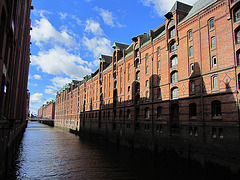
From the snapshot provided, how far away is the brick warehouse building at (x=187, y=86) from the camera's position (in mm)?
16656

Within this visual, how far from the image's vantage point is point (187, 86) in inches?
820

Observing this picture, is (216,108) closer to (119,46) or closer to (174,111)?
(174,111)

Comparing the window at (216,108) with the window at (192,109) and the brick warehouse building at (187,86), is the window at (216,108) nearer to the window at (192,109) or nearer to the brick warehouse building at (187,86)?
the brick warehouse building at (187,86)

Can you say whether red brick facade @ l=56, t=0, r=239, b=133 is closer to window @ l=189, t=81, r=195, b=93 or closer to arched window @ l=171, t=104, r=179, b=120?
arched window @ l=171, t=104, r=179, b=120

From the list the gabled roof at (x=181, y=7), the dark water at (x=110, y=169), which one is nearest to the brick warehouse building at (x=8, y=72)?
the dark water at (x=110, y=169)

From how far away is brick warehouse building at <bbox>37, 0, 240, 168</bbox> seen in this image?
54.6ft

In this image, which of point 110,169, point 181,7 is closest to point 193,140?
point 110,169

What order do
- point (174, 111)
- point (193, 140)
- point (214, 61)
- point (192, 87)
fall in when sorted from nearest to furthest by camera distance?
point (214, 61), point (193, 140), point (192, 87), point (174, 111)

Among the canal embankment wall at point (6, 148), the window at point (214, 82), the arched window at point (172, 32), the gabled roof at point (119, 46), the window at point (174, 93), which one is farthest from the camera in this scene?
the gabled roof at point (119, 46)

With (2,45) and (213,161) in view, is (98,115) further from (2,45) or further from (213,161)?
(2,45)

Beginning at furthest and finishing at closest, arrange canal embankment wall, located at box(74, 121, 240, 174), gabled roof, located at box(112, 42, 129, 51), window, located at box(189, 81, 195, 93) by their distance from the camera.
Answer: gabled roof, located at box(112, 42, 129, 51), window, located at box(189, 81, 195, 93), canal embankment wall, located at box(74, 121, 240, 174)

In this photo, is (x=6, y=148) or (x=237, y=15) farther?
(x=237, y=15)

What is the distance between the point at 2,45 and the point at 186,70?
17524 millimetres

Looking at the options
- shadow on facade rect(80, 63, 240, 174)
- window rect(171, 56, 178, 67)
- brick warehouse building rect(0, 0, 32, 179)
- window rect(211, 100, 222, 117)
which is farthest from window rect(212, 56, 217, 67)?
brick warehouse building rect(0, 0, 32, 179)
